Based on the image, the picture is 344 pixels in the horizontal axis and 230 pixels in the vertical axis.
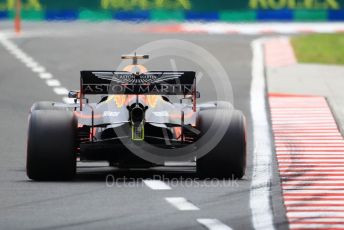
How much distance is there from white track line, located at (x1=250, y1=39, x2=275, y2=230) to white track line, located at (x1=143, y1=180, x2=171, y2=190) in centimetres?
90

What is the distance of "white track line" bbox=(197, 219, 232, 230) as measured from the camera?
42.7ft

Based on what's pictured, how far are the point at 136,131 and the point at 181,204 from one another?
6.86ft

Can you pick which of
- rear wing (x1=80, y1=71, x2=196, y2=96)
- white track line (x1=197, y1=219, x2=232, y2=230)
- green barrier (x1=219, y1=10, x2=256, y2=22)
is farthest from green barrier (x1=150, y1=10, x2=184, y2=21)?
white track line (x1=197, y1=219, x2=232, y2=230)

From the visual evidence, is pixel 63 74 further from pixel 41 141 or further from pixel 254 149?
pixel 41 141

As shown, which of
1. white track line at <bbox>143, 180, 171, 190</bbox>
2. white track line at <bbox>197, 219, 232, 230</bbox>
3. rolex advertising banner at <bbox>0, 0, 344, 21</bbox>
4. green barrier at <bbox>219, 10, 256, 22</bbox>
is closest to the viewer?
white track line at <bbox>197, 219, 232, 230</bbox>

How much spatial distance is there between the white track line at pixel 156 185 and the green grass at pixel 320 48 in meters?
19.8

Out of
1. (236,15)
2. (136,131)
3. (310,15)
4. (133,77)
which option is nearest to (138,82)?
(133,77)

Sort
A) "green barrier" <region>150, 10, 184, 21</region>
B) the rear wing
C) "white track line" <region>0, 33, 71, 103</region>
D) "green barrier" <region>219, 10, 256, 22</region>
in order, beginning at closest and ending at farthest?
1. the rear wing
2. "white track line" <region>0, 33, 71, 103</region>
3. "green barrier" <region>150, 10, 184, 21</region>
4. "green barrier" <region>219, 10, 256, 22</region>

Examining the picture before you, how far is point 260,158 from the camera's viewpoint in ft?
63.1

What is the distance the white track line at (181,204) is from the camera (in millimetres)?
14430

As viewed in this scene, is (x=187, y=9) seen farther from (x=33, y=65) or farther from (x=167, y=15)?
(x=33, y=65)

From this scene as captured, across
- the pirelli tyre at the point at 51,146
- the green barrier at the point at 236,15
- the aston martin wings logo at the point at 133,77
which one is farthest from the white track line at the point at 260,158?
the green barrier at the point at 236,15

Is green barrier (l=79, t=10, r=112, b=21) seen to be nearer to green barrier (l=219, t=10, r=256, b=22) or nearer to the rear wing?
green barrier (l=219, t=10, r=256, b=22)

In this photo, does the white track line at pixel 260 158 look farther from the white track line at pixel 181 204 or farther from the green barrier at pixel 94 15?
the green barrier at pixel 94 15
